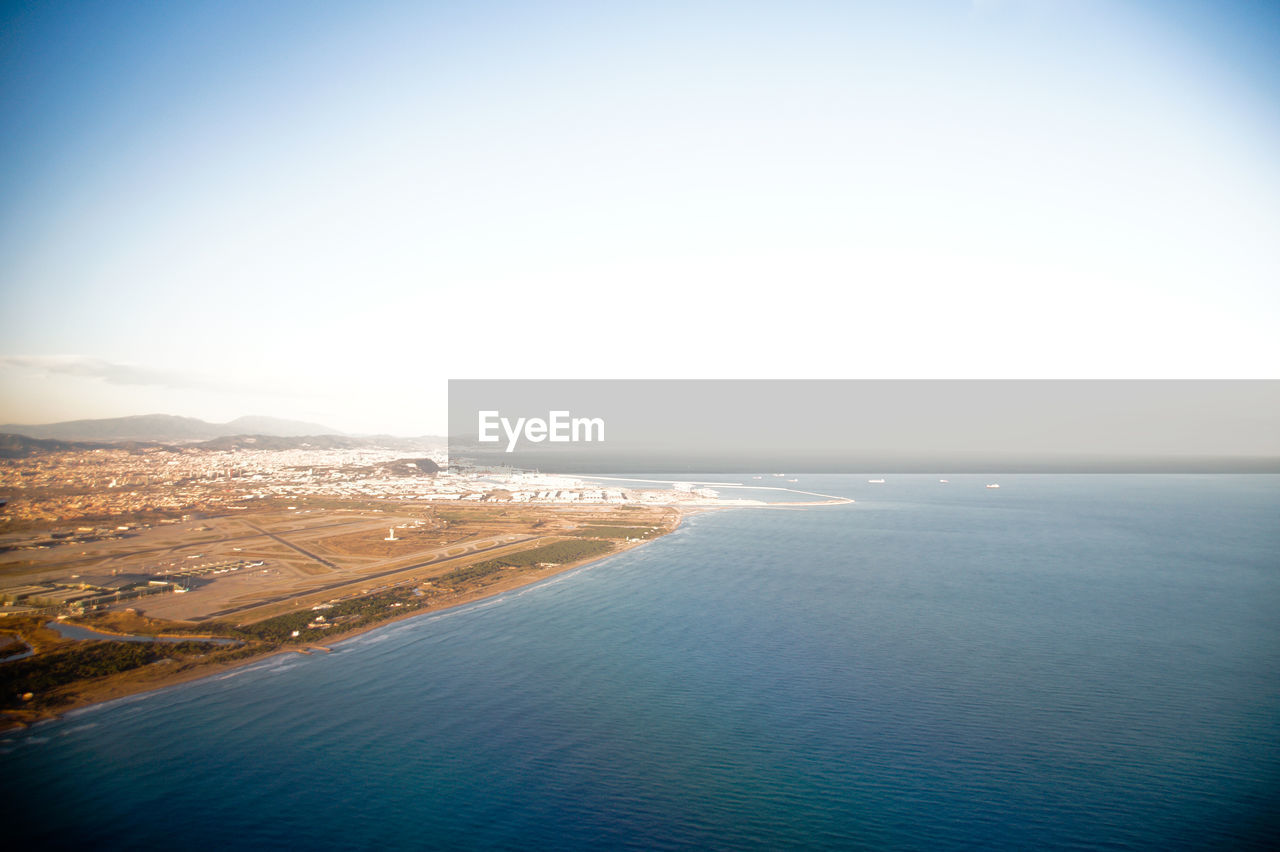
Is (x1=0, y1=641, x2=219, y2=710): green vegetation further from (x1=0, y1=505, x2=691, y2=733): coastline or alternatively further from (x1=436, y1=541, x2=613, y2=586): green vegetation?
(x1=436, y1=541, x2=613, y2=586): green vegetation

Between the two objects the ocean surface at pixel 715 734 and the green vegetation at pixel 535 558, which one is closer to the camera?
the ocean surface at pixel 715 734

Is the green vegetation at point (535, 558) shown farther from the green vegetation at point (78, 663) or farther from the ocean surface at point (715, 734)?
the green vegetation at point (78, 663)

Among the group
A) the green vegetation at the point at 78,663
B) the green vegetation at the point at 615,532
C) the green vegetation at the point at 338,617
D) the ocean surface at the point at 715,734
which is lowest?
the ocean surface at the point at 715,734

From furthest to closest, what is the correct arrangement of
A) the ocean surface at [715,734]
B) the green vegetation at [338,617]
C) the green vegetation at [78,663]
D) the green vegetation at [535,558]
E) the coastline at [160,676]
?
the green vegetation at [535,558] → the green vegetation at [338,617] → the green vegetation at [78,663] → the coastline at [160,676] → the ocean surface at [715,734]

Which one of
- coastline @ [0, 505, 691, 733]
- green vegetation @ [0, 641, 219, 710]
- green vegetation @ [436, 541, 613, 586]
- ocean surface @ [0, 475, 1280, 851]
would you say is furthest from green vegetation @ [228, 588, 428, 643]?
green vegetation @ [436, 541, 613, 586]

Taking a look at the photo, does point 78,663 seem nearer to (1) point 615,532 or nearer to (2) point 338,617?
(2) point 338,617

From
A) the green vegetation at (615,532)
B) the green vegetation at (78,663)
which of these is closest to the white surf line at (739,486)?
the green vegetation at (615,532)

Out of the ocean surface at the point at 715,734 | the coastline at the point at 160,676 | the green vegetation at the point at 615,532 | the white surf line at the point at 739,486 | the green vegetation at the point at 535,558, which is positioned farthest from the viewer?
the white surf line at the point at 739,486

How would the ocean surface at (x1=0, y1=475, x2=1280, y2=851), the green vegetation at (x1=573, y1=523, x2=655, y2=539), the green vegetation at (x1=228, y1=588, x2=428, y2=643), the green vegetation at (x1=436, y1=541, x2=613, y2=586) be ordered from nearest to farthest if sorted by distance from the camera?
→ the ocean surface at (x1=0, y1=475, x2=1280, y2=851) → the green vegetation at (x1=228, y1=588, x2=428, y2=643) → the green vegetation at (x1=436, y1=541, x2=613, y2=586) → the green vegetation at (x1=573, y1=523, x2=655, y2=539)

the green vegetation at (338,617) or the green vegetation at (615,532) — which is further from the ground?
the green vegetation at (338,617)
